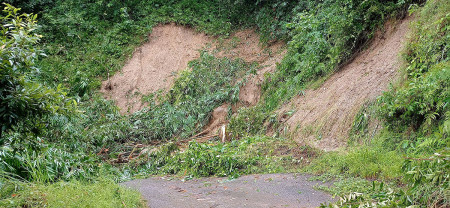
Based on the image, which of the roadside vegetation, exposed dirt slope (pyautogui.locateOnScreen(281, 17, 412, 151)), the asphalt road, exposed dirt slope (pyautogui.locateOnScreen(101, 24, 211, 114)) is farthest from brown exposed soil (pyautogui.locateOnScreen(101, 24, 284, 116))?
the asphalt road

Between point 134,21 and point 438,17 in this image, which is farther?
point 134,21

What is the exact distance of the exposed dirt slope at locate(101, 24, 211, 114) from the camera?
16047 millimetres

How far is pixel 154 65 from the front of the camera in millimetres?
17094

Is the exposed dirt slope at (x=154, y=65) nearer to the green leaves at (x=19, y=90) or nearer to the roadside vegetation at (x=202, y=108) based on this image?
the roadside vegetation at (x=202, y=108)

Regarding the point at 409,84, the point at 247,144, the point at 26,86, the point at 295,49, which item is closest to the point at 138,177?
the point at 247,144

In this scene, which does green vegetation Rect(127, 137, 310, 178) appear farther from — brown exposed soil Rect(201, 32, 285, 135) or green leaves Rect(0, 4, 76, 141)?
green leaves Rect(0, 4, 76, 141)

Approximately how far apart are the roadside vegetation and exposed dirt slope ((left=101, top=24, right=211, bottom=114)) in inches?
17.0

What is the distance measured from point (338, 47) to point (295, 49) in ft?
7.97

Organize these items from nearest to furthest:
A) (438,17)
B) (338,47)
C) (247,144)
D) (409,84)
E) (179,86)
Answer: (409,84) < (438,17) < (247,144) < (338,47) < (179,86)

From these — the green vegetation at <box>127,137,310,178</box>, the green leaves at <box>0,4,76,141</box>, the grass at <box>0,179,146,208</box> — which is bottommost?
the green vegetation at <box>127,137,310,178</box>

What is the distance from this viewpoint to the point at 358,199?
4383 millimetres

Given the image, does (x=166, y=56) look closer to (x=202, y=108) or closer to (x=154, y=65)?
(x=154, y=65)

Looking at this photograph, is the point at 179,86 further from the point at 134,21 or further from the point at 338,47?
the point at 338,47

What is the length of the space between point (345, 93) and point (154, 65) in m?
9.58
